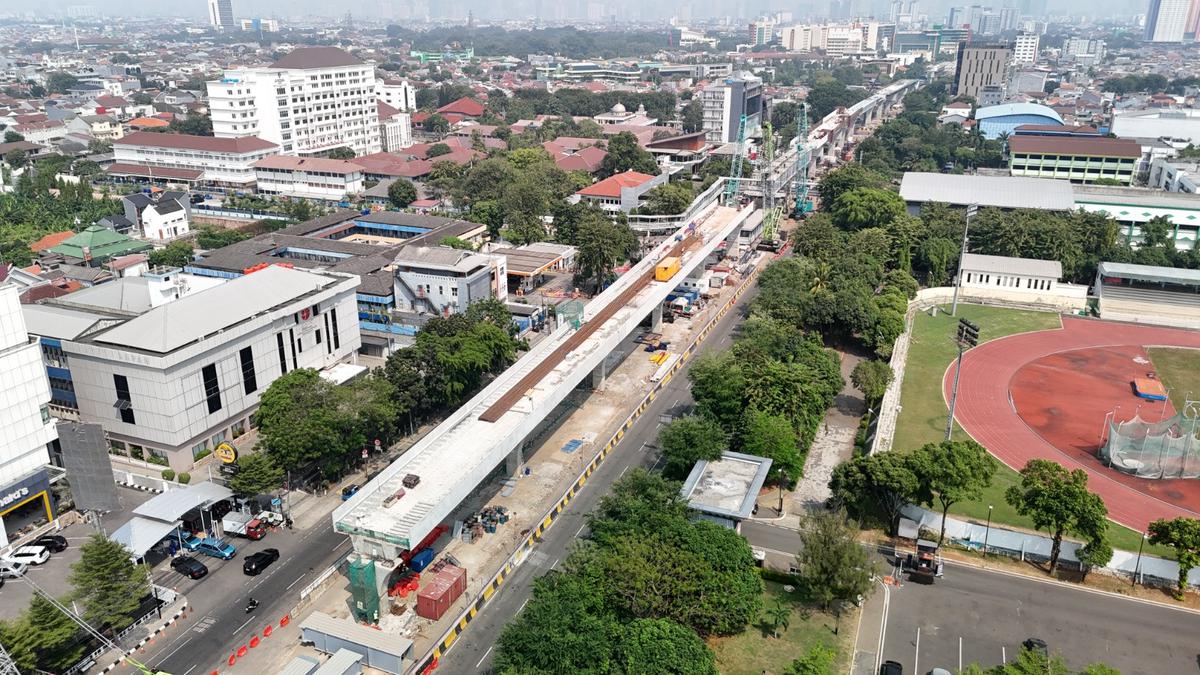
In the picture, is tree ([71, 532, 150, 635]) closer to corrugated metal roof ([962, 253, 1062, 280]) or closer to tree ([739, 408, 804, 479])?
tree ([739, 408, 804, 479])

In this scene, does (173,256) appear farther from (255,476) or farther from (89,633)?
(89,633)

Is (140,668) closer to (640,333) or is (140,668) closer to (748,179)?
(640,333)

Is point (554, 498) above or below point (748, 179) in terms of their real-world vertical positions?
below

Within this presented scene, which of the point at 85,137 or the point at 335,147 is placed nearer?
the point at 335,147

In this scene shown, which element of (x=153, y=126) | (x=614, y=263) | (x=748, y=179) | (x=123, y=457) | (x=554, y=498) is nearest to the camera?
(x=554, y=498)

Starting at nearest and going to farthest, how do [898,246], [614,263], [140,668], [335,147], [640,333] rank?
1. [140,668]
2. [640,333]
3. [614,263]
4. [898,246]
5. [335,147]

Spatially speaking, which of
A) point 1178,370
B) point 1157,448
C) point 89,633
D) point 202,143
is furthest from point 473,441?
point 202,143

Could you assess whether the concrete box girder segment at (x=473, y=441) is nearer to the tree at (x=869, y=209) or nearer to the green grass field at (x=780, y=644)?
the green grass field at (x=780, y=644)

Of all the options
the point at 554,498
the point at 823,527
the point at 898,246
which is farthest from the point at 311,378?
the point at 898,246
